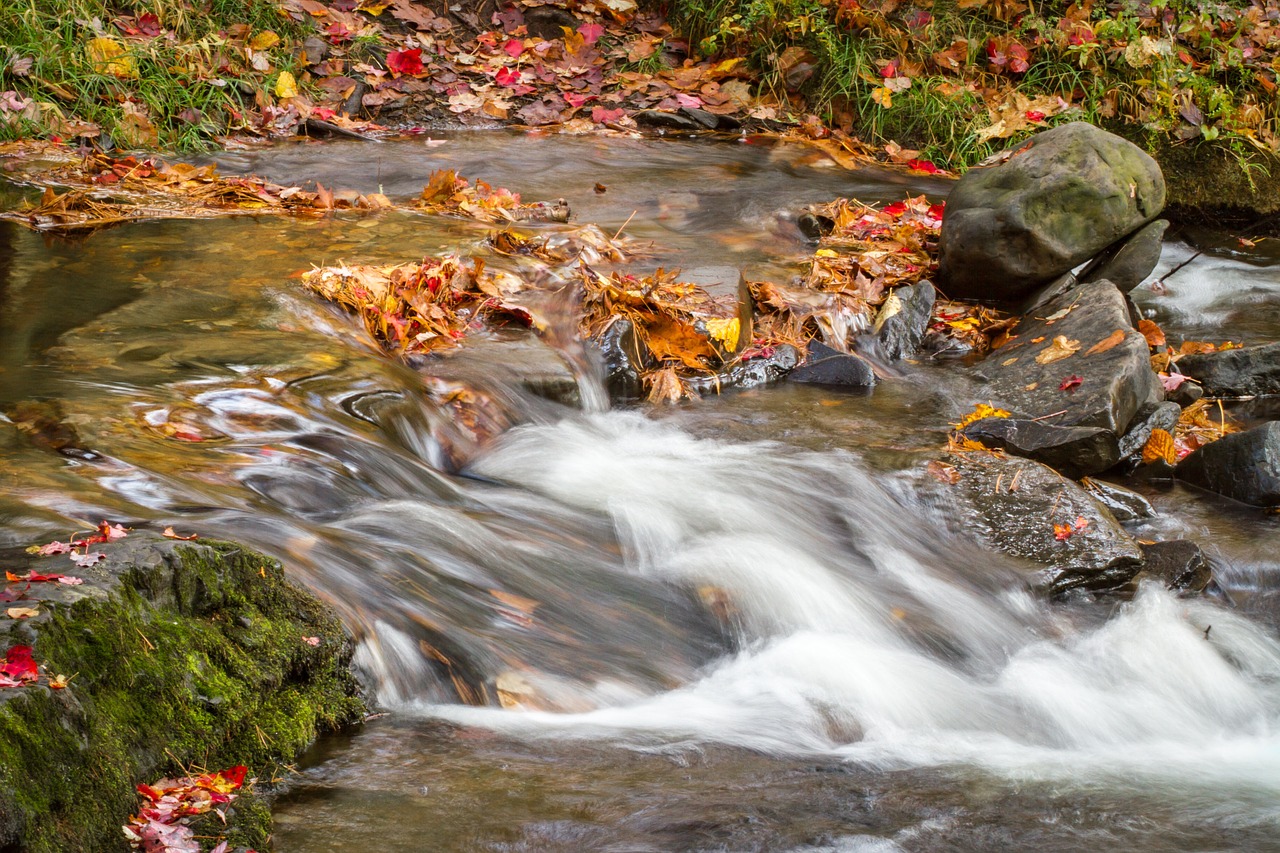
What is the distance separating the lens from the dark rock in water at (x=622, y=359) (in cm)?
464

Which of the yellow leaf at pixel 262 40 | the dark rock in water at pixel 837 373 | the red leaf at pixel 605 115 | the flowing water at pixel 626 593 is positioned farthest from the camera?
the red leaf at pixel 605 115

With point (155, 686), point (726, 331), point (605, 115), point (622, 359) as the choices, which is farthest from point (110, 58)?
point (155, 686)

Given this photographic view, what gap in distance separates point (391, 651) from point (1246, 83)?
814 centimetres

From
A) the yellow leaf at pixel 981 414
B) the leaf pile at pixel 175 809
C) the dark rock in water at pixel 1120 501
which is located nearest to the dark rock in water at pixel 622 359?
the yellow leaf at pixel 981 414

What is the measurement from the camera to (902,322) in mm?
5336

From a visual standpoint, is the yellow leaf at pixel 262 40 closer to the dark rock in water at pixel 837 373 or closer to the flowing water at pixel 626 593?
the flowing water at pixel 626 593

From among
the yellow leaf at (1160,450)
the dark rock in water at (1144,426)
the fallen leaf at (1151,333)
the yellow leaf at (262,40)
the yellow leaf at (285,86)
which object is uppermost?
the yellow leaf at (262,40)

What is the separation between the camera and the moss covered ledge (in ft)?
5.12

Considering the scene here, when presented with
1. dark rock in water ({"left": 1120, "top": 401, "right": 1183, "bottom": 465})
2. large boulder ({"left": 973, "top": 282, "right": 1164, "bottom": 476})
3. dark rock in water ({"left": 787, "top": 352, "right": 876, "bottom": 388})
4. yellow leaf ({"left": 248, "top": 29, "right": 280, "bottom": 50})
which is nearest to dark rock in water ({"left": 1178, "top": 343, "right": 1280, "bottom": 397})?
large boulder ({"left": 973, "top": 282, "right": 1164, "bottom": 476})

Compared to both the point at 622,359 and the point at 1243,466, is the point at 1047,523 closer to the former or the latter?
the point at 1243,466

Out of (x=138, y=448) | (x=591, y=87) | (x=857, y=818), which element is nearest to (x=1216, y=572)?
(x=857, y=818)

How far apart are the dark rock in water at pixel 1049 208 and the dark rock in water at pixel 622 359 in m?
1.85

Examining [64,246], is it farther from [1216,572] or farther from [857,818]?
[1216,572]

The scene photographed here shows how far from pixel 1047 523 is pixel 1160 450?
1.08 m
